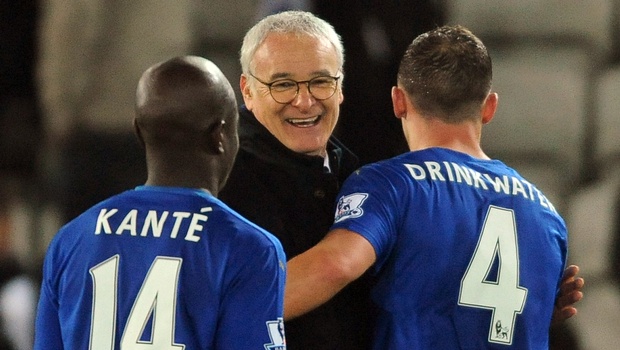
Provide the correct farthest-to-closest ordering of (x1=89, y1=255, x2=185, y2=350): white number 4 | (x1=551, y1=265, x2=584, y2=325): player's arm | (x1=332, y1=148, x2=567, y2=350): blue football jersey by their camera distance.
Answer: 1. (x1=551, y1=265, x2=584, y2=325): player's arm
2. (x1=332, y1=148, x2=567, y2=350): blue football jersey
3. (x1=89, y1=255, x2=185, y2=350): white number 4

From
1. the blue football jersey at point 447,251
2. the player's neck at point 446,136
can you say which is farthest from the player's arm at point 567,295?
the player's neck at point 446,136

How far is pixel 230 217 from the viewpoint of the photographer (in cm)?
197

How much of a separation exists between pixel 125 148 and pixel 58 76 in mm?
687

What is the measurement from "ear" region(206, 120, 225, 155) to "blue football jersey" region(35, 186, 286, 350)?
3.5 inches

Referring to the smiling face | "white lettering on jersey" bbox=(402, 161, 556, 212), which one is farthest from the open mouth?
"white lettering on jersey" bbox=(402, 161, 556, 212)

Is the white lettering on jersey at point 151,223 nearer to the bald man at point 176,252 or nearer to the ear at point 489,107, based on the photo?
the bald man at point 176,252

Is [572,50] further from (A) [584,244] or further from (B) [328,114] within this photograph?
(B) [328,114]

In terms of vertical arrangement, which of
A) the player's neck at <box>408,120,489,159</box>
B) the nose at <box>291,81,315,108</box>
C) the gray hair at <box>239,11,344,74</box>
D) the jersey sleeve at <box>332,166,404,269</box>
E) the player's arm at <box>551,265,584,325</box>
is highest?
the gray hair at <box>239,11,344,74</box>

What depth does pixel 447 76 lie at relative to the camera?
2.48 metres

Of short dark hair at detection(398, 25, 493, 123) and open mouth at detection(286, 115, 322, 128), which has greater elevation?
short dark hair at detection(398, 25, 493, 123)

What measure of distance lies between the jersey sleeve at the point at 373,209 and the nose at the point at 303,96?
35 cm

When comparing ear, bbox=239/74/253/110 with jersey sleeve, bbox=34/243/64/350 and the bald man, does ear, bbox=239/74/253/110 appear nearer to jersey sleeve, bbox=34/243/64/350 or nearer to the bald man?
the bald man

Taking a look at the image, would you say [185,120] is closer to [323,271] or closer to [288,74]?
[323,271]

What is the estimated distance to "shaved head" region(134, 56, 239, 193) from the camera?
1939mm
